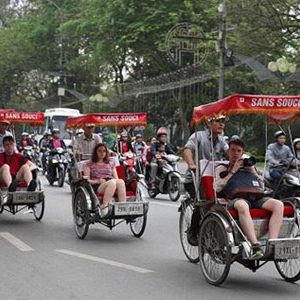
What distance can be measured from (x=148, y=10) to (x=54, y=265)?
25.1m

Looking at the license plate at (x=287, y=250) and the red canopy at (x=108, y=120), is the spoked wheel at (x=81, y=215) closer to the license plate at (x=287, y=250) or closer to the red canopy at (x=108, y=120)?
the red canopy at (x=108, y=120)

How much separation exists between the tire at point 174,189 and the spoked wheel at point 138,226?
509 cm

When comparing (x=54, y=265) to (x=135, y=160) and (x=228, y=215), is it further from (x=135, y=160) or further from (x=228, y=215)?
(x=135, y=160)

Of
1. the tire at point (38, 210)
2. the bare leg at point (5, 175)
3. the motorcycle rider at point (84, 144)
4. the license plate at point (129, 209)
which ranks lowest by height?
the tire at point (38, 210)

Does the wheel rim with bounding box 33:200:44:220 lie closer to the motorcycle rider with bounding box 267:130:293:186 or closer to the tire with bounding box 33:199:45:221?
the tire with bounding box 33:199:45:221

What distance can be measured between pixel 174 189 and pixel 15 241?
21.1ft

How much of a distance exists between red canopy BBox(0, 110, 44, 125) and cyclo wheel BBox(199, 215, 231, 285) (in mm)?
6726

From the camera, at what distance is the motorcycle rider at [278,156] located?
12062mm

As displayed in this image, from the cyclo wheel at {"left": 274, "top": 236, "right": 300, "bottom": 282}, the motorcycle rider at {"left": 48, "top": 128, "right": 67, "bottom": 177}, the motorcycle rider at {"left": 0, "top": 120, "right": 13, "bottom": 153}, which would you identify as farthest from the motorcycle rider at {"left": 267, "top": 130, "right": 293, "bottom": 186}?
the motorcycle rider at {"left": 48, "top": 128, "right": 67, "bottom": 177}

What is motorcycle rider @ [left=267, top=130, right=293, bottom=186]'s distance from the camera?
1206 centimetres

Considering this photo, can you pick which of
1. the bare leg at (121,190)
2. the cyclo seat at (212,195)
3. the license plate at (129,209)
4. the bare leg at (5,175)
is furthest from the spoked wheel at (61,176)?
the cyclo seat at (212,195)

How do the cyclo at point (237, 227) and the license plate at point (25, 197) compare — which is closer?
the cyclo at point (237, 227)

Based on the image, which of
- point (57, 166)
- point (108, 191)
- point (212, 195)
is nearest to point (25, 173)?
point (108, 191)

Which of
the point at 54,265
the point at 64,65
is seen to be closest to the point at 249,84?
the point at 64,65
